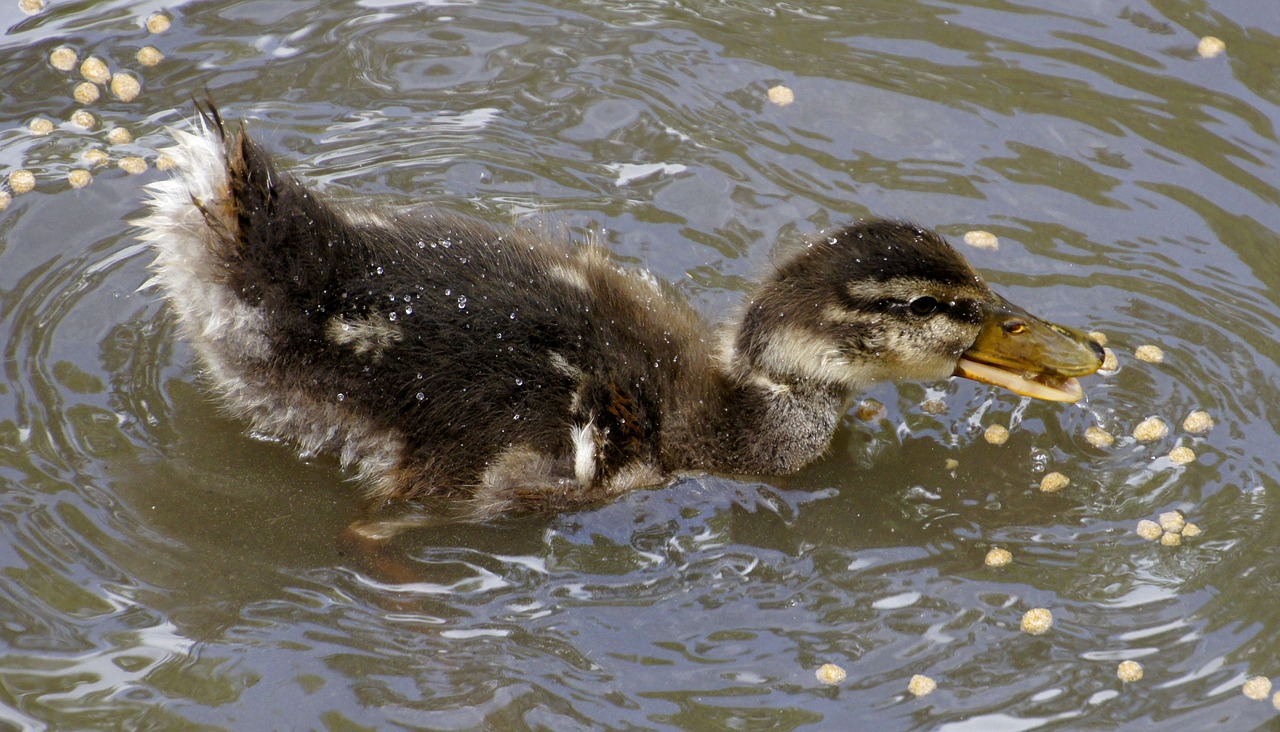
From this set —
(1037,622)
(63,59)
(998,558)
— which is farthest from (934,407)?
(63,59)

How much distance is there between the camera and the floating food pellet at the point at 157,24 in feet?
18.4

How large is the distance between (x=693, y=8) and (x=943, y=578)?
3.07m

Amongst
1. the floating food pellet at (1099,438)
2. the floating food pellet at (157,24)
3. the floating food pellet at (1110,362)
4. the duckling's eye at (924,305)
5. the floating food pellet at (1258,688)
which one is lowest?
the floating food pellet at (1258,688)

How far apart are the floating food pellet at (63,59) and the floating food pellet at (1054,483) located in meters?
4.24

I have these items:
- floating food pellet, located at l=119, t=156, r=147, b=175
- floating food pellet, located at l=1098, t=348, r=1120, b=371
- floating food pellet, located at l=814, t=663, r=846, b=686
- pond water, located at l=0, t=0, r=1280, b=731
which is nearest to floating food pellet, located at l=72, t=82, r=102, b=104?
pond water, located at l=0, t=0, r=1280, b=731

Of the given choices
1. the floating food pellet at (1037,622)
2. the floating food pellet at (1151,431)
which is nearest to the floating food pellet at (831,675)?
the floating food pellet at (1037,622)

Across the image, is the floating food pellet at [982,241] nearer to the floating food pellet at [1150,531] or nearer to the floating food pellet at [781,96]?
→ the floating food pellet at [781,96]

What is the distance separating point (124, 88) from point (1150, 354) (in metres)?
4.17

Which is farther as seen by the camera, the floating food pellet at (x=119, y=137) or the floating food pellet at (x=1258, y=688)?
the floating food pellet at (x=119, y=137)

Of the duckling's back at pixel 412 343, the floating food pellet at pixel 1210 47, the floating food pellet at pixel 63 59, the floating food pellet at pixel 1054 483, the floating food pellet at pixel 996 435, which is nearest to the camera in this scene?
the duckling's back at pixel 412 343

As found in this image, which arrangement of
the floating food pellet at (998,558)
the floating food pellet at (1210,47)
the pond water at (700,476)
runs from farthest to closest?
the floating food pellet at (1210,47)
the floating food pellet at (998,558)
the pond water at (700,476)

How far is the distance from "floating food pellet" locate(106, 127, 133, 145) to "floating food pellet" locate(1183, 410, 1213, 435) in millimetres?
4132

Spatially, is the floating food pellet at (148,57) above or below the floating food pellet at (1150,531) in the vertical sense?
above

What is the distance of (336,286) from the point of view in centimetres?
384
